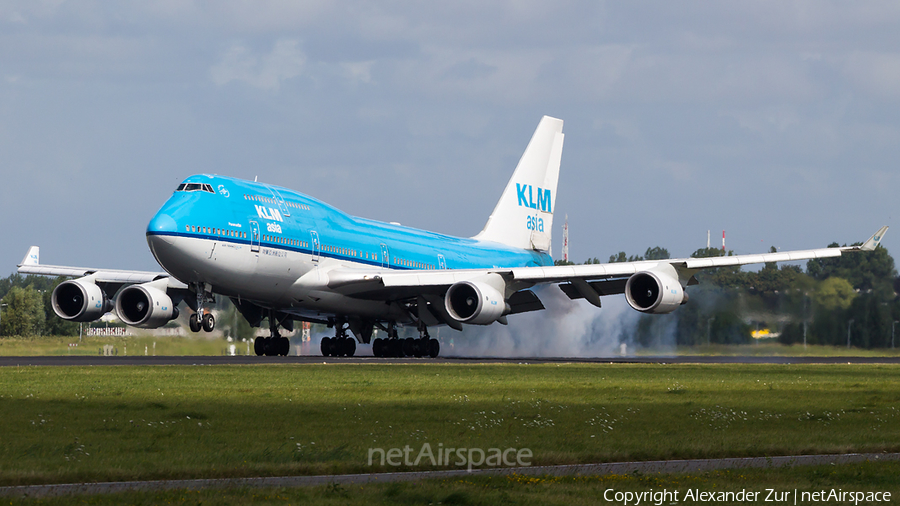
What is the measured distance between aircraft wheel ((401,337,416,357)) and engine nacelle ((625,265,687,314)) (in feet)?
32.4

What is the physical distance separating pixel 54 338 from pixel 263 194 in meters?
22.2

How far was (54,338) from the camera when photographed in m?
56.7

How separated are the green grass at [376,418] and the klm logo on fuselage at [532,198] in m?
28.3

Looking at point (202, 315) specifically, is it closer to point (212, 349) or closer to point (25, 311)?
point (212, 349)

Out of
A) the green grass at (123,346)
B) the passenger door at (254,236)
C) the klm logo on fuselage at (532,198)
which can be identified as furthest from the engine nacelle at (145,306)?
the klm logo on fuselage at (532,198)

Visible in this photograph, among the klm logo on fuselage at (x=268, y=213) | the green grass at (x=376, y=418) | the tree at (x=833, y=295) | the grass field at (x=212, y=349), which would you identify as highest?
the klm logo on fuselage at (x=268, y=213)

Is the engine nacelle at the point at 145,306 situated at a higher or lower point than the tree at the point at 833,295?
lower

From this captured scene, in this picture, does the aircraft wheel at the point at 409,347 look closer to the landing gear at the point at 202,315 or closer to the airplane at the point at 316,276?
Answer: the airplane at the point at 316,276

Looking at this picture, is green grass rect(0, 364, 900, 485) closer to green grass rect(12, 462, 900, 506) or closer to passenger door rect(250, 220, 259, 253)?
green grass rect(12, 462, 900, 506)

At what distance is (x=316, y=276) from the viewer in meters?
42.0

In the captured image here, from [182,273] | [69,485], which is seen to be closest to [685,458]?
[69,485]

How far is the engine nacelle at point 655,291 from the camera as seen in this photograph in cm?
4041

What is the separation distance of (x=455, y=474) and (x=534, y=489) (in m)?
1.31

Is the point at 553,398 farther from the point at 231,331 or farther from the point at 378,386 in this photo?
the point at 231,331
